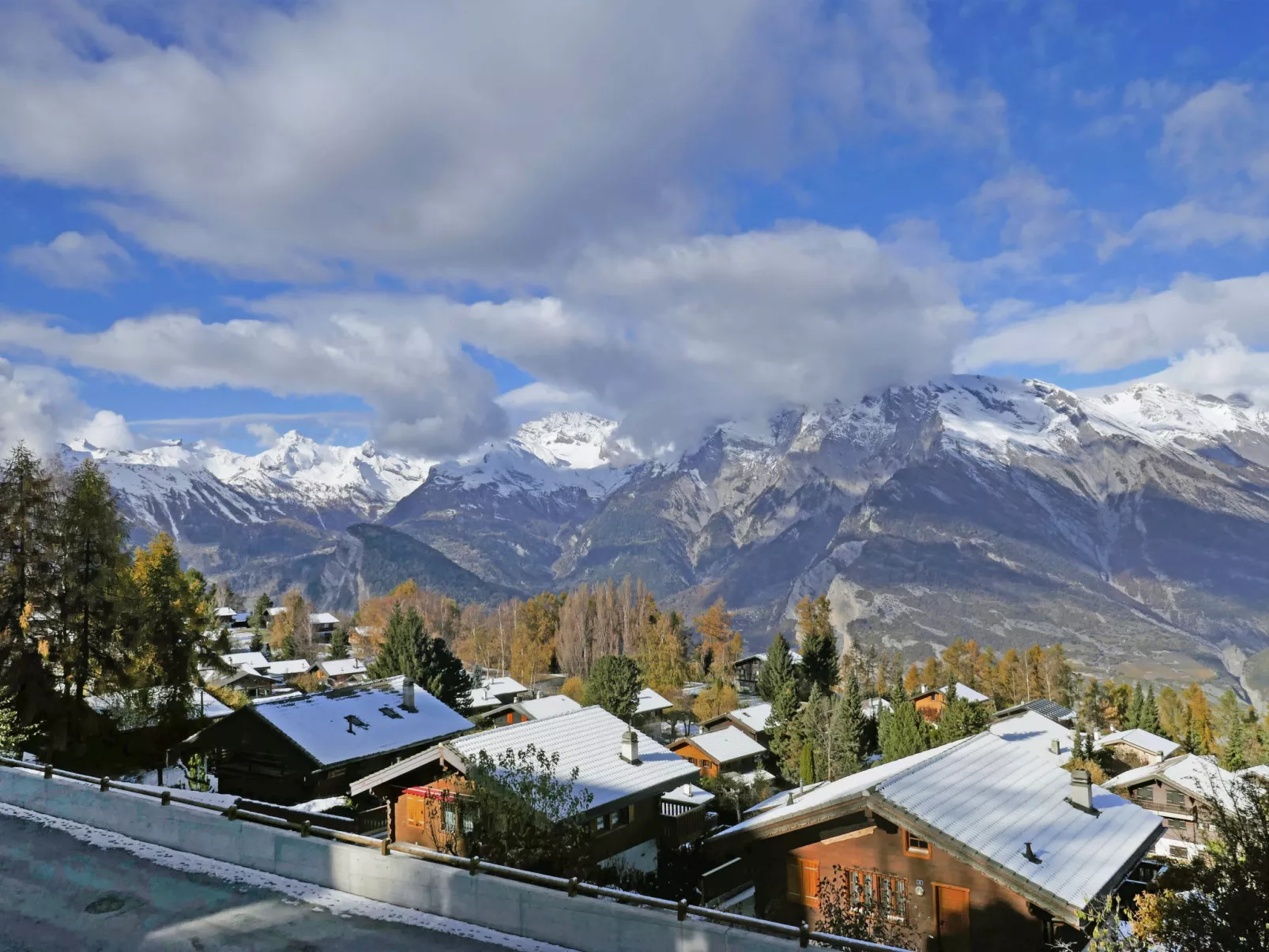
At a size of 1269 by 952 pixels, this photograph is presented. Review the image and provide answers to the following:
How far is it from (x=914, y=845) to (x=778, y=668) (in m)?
60.0

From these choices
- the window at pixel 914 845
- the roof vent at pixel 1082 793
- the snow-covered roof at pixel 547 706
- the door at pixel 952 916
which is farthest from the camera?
the snow-covered roof at pixel 547 706

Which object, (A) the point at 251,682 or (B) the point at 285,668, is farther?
(B) the point at 285,668

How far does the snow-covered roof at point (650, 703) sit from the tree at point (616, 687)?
9.44m

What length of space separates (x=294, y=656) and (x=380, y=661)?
206 feet

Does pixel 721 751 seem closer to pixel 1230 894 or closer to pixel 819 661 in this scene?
pixel 819 661

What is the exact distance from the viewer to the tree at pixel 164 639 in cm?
3966

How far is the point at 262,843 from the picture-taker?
52.9ft

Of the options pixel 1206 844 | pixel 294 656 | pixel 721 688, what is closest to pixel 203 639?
pixel 1206 844

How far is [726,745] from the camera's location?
219 ft

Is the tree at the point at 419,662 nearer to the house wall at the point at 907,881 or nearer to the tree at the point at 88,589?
the tree at the point at 88,589

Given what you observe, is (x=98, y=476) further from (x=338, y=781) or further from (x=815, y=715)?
(x=815, y=715)

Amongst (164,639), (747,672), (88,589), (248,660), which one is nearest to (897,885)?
(88,589)

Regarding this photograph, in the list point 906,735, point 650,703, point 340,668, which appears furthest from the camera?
point 340,668

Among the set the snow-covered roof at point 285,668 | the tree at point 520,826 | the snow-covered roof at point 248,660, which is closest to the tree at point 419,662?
the snow-covered roof at point 285,668
